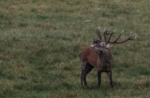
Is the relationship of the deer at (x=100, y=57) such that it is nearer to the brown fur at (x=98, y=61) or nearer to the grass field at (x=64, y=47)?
the brown fur at (x=98, y=61)

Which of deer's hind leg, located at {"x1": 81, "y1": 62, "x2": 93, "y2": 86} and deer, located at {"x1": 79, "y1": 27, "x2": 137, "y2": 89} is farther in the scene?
deer's hind leg, located at {"x1": 81, "y1": 62, "x2": 93, "y2": 86}

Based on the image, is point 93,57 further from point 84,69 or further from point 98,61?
point 84,69

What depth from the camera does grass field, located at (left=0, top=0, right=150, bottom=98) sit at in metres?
7.66

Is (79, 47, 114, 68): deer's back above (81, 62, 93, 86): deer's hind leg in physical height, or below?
above

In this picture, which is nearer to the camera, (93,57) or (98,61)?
(98,61)

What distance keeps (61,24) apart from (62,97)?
721cm

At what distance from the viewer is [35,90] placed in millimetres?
7590

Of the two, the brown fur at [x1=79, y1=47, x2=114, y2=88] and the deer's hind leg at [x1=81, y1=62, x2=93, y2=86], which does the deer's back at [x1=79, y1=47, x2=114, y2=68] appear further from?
the deer's hind leg at [x1=81, y1=62, x2=93, y2=86]

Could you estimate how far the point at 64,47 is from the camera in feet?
35.7

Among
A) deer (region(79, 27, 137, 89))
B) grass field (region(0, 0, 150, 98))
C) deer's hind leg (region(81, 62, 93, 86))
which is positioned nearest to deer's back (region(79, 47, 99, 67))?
deer (region(79, 27, 137, 89))

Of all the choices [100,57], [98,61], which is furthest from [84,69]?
[100,57]

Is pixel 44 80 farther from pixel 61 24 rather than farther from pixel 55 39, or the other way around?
pixel 61 24

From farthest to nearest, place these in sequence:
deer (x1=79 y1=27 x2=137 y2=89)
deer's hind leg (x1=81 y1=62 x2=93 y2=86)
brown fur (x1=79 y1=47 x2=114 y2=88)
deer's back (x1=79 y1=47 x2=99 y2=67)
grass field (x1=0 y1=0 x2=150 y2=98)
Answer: deer's hind leg (x1=81 y1=62 x2=93 y2=86) → deer's back (x1=79 y1=47 x2=99 y2=67) → grass field (x1=0 y1=0 x2=150 y2=98) → brown fur (x1=79 y1=47 x2=114 y2=88) → deer (x1=79 y1=27 x2=137 y2=89)

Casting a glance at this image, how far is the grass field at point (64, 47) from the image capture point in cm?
766
